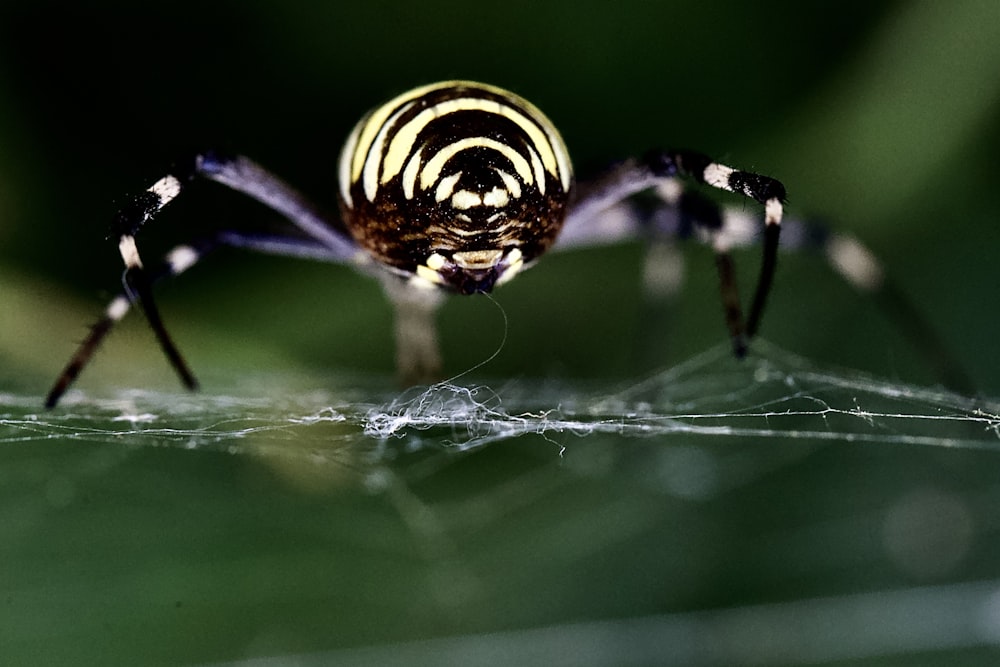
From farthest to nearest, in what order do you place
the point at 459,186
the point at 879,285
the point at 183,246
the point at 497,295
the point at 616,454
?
the point at 497,295
the point at 616,454
the point at 879,285
the point at 183,246
the point at 459,186

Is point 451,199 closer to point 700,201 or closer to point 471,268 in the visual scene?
point 471,268

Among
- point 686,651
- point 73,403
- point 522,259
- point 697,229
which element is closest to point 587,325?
point 697,229

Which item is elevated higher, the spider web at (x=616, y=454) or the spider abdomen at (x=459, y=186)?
the spider abdomen at (x=459, y=186)

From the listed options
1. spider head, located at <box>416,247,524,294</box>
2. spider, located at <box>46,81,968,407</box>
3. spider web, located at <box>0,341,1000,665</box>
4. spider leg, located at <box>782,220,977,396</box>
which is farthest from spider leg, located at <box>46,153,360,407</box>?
Answer: spider leg, located at <box>782,220,977,396</box>

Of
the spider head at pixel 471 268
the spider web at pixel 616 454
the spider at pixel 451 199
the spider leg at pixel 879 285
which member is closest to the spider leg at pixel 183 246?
the spider at pixel 451 199

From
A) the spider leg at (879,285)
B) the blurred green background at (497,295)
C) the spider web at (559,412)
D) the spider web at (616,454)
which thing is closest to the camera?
the spider web at (559,412)

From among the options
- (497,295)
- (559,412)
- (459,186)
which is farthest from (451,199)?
(497,295)

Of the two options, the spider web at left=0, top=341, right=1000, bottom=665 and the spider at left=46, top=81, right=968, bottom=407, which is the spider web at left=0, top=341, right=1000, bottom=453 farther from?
the spider at left=46, top=81, right=968, bottom=407

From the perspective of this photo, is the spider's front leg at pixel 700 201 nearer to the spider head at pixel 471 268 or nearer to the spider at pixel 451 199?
the spider at pixel 451 199
